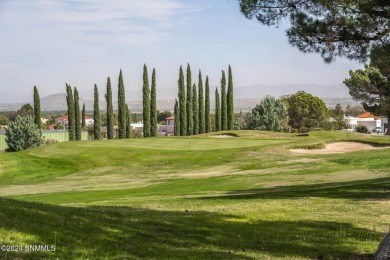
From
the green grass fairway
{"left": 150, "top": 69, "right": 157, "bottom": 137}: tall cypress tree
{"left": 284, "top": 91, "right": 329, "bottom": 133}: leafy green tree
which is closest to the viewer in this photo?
the green grass fairway

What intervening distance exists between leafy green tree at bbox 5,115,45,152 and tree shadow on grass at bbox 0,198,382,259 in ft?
183

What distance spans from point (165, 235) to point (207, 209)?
184 inches

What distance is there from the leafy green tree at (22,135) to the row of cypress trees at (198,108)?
23.2 metres

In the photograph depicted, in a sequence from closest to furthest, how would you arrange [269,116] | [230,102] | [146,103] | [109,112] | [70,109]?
[146,103] < [70,109] < [109,112] < [230,102] < [269,116]

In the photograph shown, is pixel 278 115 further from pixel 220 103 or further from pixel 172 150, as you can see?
pixel 172 150

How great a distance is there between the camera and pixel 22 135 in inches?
2598

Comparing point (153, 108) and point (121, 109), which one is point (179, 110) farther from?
point (121, 109)

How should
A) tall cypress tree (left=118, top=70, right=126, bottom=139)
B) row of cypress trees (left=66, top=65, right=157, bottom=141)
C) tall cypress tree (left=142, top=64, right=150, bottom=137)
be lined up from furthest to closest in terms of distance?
tall cypress tree (left=118, top=70, right=126, bottom=139) < row of cypress trees (left=66, top=65, right=157, bottom=141) < tall cypress tree (left=142, top=64, right=150, bottom=137)

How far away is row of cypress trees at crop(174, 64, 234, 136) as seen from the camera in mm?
82106

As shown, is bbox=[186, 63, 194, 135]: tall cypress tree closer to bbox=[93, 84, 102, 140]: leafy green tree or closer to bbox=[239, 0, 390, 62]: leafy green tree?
bbox=[93, 84, 102, 140]: leafy green tree

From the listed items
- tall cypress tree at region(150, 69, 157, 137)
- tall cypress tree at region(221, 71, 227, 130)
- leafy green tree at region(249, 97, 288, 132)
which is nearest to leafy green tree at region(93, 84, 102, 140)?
tall cypress tree at region(150, 69, 157, 137)

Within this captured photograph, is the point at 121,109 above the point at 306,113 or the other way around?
above

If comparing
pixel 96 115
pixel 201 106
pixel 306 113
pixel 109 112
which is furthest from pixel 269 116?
pixel 96 115

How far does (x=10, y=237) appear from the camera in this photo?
877 centimetres
